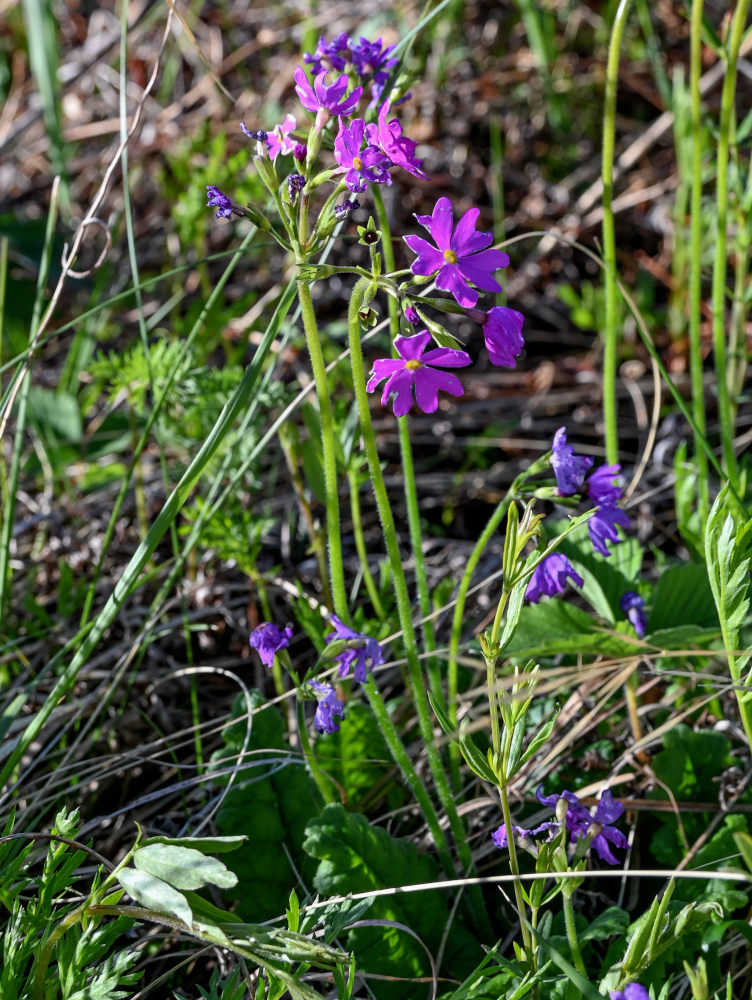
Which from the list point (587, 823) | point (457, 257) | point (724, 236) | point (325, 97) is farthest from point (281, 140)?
point (587, 823)

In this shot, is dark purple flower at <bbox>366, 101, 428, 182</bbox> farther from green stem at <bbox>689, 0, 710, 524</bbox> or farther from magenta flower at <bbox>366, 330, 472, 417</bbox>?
green stem at <bbox>689, 0, 710, 524</bbox>

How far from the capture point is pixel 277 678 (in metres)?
2.18

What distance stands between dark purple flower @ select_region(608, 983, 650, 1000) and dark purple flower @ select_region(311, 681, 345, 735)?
0.57m

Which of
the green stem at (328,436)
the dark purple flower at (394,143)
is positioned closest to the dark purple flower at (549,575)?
the green stem at (328,436)

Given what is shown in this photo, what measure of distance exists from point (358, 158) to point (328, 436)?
44cm

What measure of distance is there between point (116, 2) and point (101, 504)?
3.40 metres

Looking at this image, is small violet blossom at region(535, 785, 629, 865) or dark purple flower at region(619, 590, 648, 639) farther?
dark purple flower at region(619, 590, 648, 639)

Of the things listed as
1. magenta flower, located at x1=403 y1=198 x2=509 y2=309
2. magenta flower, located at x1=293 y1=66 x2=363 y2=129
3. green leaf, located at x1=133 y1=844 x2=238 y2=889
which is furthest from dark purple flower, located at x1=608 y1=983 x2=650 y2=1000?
magenta flower, located at x1=293 y1=66 x2=363 y2=129

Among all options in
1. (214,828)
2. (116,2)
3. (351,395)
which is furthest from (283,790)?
(116,2)

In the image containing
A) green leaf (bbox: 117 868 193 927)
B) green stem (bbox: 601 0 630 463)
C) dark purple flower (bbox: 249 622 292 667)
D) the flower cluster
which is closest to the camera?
green leaf (bbox: 117 868 193 927)

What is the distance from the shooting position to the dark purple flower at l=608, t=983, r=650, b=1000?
1.37m

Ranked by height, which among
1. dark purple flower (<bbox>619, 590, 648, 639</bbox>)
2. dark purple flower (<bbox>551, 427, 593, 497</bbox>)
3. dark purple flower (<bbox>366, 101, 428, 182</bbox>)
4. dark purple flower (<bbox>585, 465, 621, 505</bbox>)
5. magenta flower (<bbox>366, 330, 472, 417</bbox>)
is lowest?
dark purple flower (<bbox>619, 590, 648, 639</bbox>)

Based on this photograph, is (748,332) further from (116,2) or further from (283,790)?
(116,2)

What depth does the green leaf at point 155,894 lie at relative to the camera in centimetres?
132
